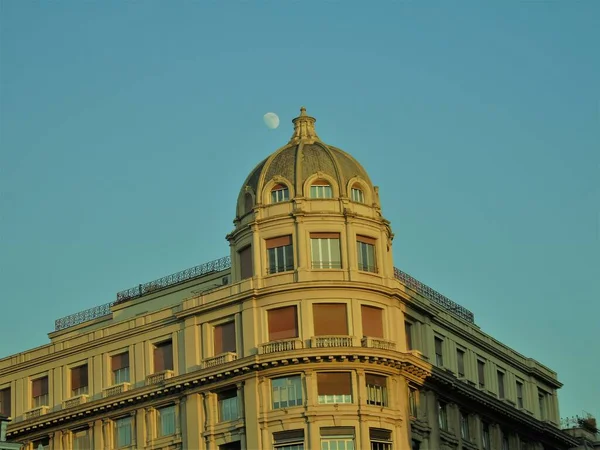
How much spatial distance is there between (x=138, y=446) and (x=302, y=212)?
61.0 ft

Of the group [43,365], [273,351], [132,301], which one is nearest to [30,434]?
[43,365]

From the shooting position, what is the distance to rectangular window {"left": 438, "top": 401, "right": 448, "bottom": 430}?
104250 mm

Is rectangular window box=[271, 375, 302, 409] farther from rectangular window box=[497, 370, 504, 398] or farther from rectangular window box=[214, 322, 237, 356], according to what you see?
rectangular window box=[497, 370, 504, 398]

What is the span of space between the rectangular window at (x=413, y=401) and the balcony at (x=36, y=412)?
83.4ft

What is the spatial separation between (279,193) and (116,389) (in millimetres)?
16944

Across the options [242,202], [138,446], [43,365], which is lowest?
[138,446]

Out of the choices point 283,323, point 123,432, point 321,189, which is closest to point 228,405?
point 283,323

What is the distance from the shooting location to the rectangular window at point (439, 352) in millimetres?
105938

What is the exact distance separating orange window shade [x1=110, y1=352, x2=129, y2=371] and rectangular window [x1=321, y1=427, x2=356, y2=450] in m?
16.9

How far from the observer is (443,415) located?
105062 millimetres

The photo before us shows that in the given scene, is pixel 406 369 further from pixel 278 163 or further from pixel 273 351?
pixel 278 163

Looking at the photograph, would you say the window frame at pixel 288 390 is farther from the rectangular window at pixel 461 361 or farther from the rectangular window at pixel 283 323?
the rectangular window at pixel 461 361

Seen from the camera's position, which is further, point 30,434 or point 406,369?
point 30,434

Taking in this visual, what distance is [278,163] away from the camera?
104 m
